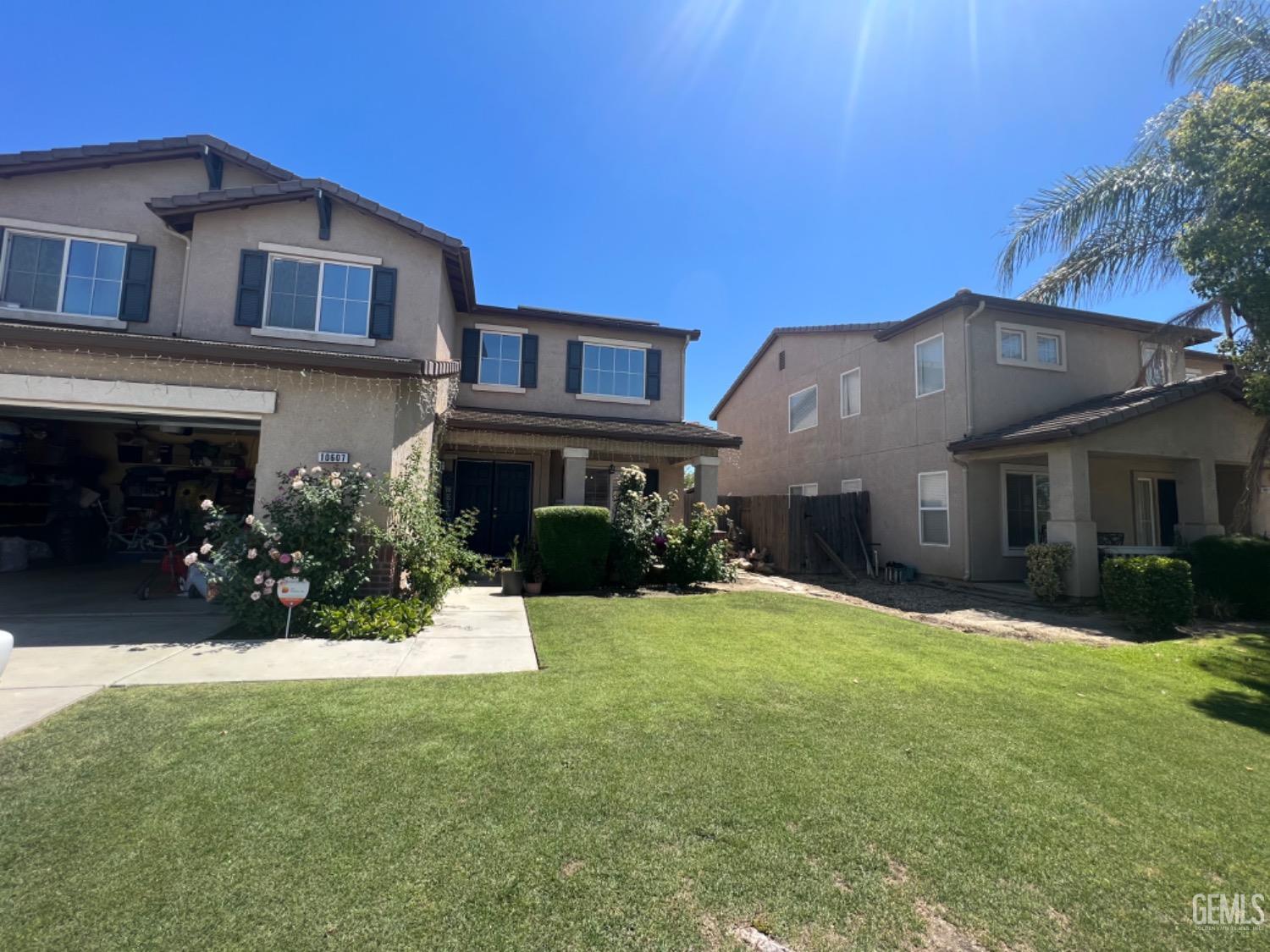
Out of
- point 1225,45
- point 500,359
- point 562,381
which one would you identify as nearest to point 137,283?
point 500,359

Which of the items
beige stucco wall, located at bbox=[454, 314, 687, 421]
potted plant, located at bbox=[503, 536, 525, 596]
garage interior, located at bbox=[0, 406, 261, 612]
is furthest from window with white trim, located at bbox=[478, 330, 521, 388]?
potted plant, located at bbox=[503, 536, 525, 596]

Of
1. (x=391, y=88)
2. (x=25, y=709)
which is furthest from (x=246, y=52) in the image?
(x=25, y=709)

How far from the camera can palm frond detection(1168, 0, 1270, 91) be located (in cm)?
959

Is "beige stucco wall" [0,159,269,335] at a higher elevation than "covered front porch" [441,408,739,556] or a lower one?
higher

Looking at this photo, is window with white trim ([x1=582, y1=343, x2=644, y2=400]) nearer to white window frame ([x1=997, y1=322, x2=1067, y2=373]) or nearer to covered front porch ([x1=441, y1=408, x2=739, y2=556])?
covered front porch ([x1=441, y1=408, x2=739, y2=556])

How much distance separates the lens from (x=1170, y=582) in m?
8.14

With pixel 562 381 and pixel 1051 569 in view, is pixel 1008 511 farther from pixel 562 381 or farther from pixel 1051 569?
pixel 562 381

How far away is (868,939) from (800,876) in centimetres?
36

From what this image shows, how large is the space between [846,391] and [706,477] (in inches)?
256

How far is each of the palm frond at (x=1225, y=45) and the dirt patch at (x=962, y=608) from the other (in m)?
9.98

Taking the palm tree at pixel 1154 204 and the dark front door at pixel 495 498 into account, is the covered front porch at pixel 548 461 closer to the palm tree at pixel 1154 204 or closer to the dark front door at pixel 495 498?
the dark front door at pixel 495 498

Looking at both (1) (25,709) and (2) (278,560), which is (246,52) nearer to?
(2) (278,560)

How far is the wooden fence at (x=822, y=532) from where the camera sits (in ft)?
48.5

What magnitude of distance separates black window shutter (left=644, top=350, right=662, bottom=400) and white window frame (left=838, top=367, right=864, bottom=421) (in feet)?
20.1
